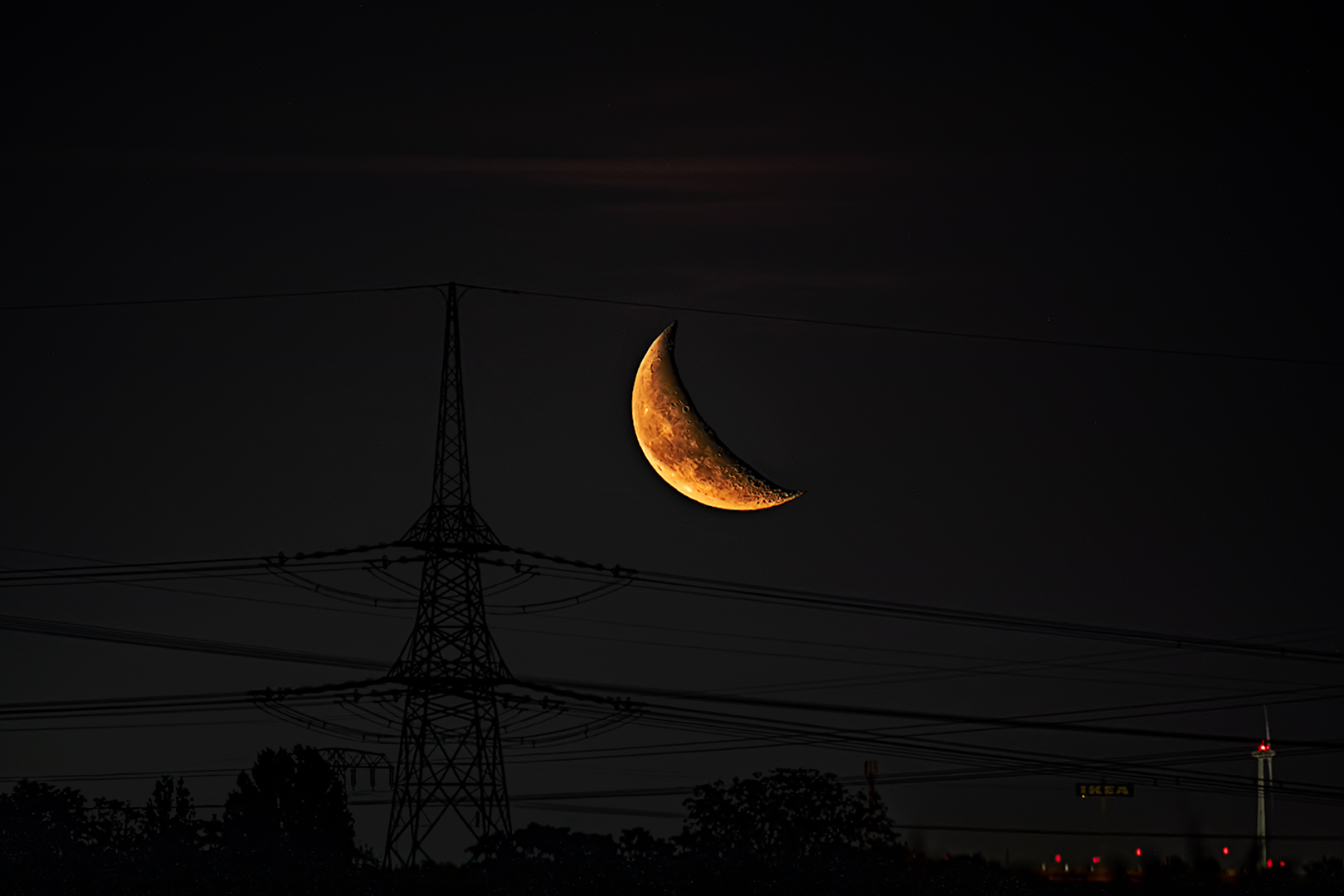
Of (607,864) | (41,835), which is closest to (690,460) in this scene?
(607,864)

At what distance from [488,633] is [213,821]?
49910 mm

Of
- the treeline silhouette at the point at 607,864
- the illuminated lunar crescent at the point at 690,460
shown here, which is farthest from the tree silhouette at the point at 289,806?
the illuminated lunar crescent at the point at 690,460

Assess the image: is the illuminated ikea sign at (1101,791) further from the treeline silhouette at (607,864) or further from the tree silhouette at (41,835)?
the tree silhouette at (41,835)

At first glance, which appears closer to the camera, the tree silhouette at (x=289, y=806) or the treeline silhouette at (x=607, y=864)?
the treeline silhouette at (x=607, y=864)

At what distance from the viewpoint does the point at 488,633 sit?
47.7 metres

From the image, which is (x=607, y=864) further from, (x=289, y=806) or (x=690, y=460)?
(x=289, y=806)

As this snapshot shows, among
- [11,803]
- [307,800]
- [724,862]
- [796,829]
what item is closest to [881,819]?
[796,829]

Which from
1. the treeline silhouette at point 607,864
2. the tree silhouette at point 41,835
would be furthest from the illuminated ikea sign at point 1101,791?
the tree silhouette at point 41,835

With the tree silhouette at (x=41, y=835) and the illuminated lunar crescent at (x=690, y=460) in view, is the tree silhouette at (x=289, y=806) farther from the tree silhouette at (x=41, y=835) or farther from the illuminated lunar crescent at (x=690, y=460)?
the illuminated lunar crescent at (x=690, y=460)

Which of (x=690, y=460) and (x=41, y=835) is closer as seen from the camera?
(x=690, y=460)

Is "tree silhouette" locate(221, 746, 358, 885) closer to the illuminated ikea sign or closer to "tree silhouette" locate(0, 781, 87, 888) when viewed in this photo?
"tree silhouette" locate(0, 781, 87, 888)

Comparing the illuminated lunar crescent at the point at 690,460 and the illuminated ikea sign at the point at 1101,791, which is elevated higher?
the illuminated lunar crescent at the point at 690,460

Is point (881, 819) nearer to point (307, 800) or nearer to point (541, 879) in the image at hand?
point (541, 879)

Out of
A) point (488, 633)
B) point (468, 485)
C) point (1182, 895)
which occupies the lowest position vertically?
point (1182, 895)
